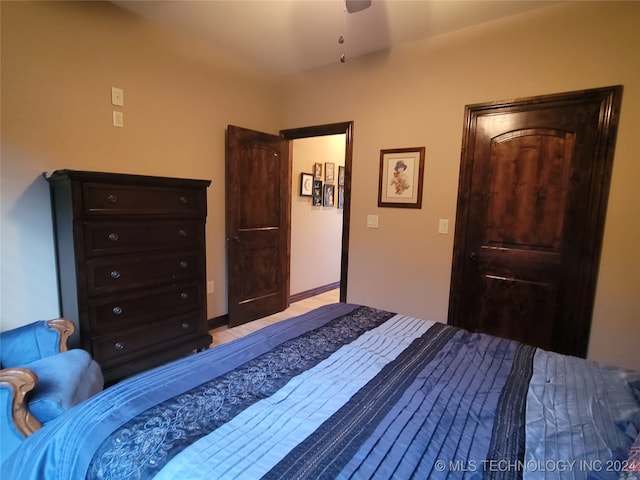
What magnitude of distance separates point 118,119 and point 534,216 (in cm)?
329

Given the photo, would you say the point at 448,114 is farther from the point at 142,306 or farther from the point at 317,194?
the point at 142,306

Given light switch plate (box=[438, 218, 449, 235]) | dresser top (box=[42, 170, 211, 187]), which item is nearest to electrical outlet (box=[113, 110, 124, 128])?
dresser top (box=[42, 170, 211, 187])

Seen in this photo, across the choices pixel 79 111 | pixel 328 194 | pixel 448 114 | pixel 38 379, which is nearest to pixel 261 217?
pixel 328 194

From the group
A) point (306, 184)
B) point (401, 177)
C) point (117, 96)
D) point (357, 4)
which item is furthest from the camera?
point (306, 184)

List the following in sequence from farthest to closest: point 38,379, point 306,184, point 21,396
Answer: point 306,184
point 38,379
point 21,396

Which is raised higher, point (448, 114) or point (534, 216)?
point (448, 114)

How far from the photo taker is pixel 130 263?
82.2 inches

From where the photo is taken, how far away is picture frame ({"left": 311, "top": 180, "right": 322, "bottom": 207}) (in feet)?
14.2

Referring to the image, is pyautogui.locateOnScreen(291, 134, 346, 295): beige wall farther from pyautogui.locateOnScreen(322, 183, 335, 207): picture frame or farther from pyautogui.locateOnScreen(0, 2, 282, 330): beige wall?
pyautogui.locateOnScreen(0, 2, 282, 330): beige wall

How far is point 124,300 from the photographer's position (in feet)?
6.84

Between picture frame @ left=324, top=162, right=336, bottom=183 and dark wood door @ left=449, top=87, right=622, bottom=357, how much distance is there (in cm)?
218

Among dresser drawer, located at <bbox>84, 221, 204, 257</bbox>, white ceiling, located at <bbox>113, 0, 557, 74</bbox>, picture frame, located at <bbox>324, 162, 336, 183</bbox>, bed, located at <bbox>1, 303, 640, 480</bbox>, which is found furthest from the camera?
picture frame, located at <bbox>324, 162, 336, 183</bbox>

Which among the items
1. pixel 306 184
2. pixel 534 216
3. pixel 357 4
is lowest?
pixel 534 216

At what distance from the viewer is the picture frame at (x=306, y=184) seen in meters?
4.11
